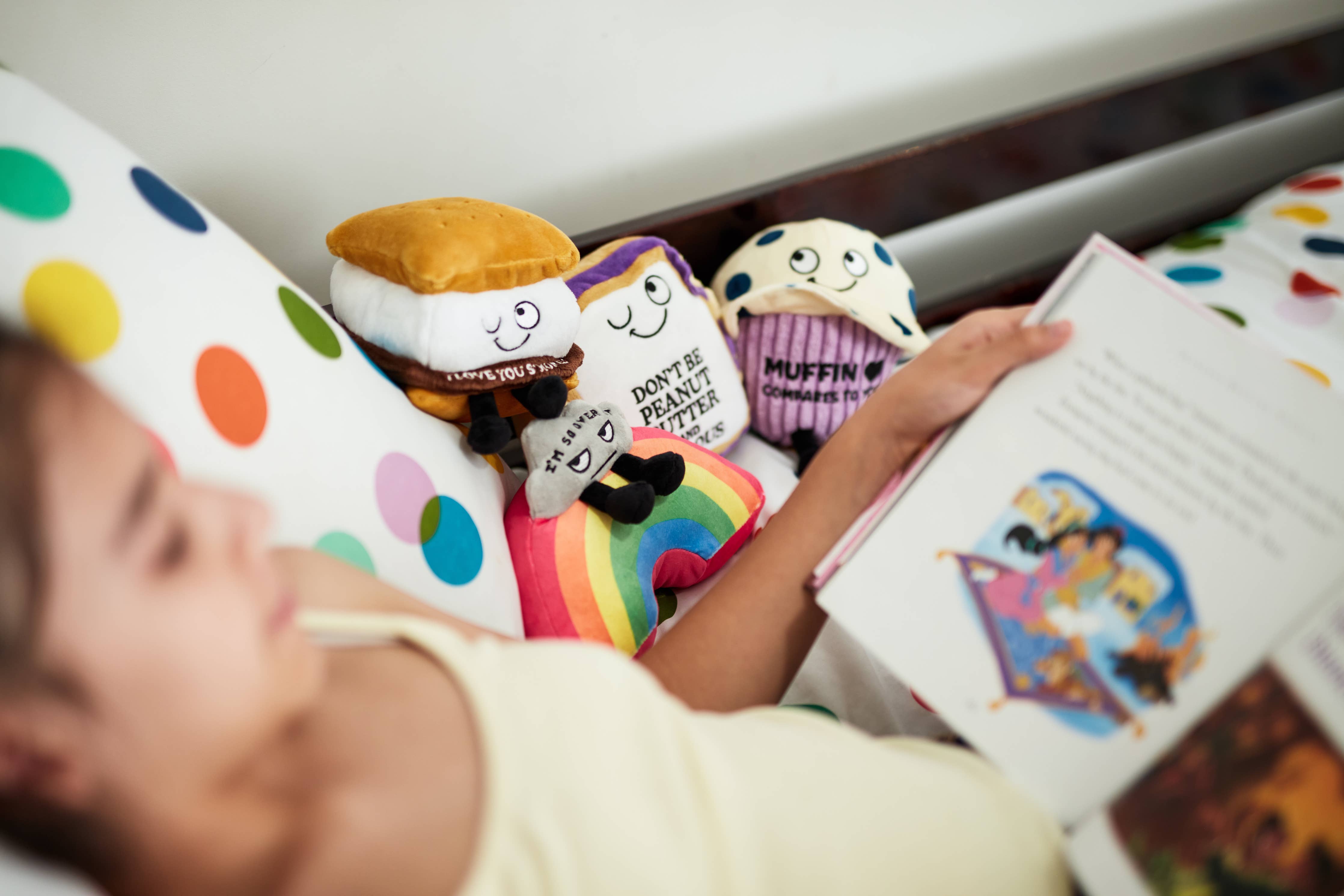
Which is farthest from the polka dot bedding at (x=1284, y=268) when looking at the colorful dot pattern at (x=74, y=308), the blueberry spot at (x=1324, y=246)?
the colorful dot pattern at (x=74, y=308)

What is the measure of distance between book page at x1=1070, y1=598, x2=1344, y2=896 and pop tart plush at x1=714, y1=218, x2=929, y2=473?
1.70 ft

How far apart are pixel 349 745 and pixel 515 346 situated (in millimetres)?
353

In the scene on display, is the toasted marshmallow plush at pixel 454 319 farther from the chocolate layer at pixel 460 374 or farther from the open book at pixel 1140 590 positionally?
the open book at pixel 1140 590

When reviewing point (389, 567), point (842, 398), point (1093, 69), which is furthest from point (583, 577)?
point (1093, 69)

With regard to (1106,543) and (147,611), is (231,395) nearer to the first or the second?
(147,611)

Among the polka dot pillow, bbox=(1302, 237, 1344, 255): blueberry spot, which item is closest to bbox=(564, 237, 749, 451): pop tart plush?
the polka dot pillow

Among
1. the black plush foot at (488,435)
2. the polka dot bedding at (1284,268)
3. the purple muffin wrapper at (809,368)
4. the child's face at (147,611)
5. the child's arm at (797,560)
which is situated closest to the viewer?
the child's face at (147,611)

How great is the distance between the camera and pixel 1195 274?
1073mm

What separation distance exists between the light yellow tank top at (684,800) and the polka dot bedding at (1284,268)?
80 centimetres

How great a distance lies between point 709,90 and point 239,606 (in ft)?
2.83

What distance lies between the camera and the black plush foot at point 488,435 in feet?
1.99

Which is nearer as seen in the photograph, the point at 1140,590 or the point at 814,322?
the point at 1140,590

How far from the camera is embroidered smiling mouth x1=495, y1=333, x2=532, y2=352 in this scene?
1.97 feet

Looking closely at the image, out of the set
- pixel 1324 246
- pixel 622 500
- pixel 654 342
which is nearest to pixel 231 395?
pixel 622 500
